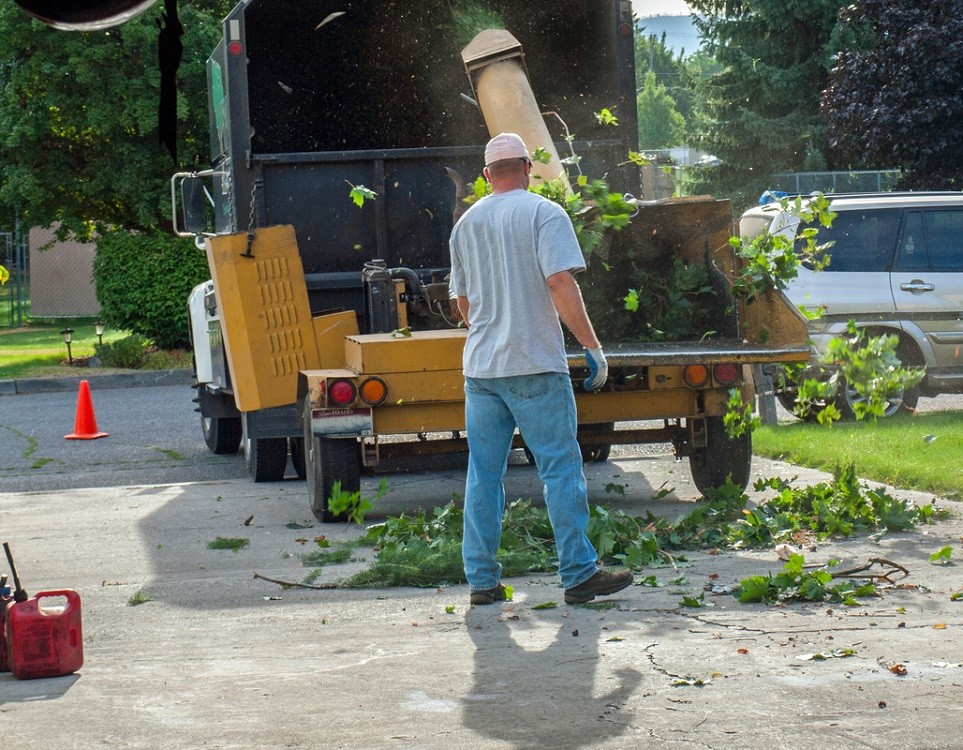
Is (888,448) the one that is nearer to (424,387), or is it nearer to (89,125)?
(424,387)

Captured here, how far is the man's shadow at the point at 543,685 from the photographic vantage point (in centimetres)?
426

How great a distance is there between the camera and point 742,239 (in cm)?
877

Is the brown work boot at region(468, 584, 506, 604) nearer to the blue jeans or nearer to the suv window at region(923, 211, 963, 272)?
the blue jeans

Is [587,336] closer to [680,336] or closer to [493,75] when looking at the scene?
[680,336]

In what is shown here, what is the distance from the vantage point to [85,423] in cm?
1370

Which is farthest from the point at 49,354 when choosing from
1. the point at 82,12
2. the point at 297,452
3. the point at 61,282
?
the point at 82,12

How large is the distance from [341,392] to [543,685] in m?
3.72

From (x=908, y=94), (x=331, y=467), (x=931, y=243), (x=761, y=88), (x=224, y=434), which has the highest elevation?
(x=761, y=88)

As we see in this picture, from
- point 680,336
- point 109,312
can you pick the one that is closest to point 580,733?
point 680,336

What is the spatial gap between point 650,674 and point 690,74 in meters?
32.1

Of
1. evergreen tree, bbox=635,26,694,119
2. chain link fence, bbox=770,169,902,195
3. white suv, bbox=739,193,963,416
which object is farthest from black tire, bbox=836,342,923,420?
evergreen tree, bbox=635,26,694,119

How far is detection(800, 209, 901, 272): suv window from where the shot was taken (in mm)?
12805

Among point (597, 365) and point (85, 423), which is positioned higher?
point (597, 365)

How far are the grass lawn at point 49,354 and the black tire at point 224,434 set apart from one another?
8462 mm
